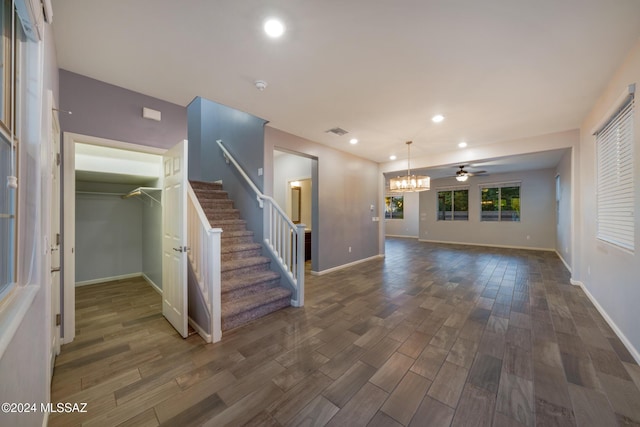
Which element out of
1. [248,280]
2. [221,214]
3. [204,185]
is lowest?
[248,280]

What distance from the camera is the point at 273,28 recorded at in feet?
6.15

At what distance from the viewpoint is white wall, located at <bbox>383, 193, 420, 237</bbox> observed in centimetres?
1152

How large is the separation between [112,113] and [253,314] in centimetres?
281

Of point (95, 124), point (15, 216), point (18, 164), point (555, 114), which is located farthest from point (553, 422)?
point (95, 124)

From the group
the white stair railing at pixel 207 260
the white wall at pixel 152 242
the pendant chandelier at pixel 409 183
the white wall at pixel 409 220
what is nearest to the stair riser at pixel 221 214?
the white wall at pixel 152 242

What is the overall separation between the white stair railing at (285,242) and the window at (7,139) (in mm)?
2500

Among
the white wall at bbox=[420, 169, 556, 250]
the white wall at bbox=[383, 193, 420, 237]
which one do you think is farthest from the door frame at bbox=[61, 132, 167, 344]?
the white wall at bbox=[383, 193, 420, 237]

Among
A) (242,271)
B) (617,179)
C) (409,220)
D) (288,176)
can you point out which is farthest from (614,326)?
(409,220)

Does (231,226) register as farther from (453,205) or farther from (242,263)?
(453,205)

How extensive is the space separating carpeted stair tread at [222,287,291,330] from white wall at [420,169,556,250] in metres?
8.40

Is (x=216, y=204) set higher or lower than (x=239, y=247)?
higher

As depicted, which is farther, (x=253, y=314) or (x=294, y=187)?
(x=294, y=187)

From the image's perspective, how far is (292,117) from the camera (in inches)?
144

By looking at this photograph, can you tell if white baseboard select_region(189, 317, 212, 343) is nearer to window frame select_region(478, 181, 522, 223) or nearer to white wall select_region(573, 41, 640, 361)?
white wall select_region(573, 41, 640, 361)
